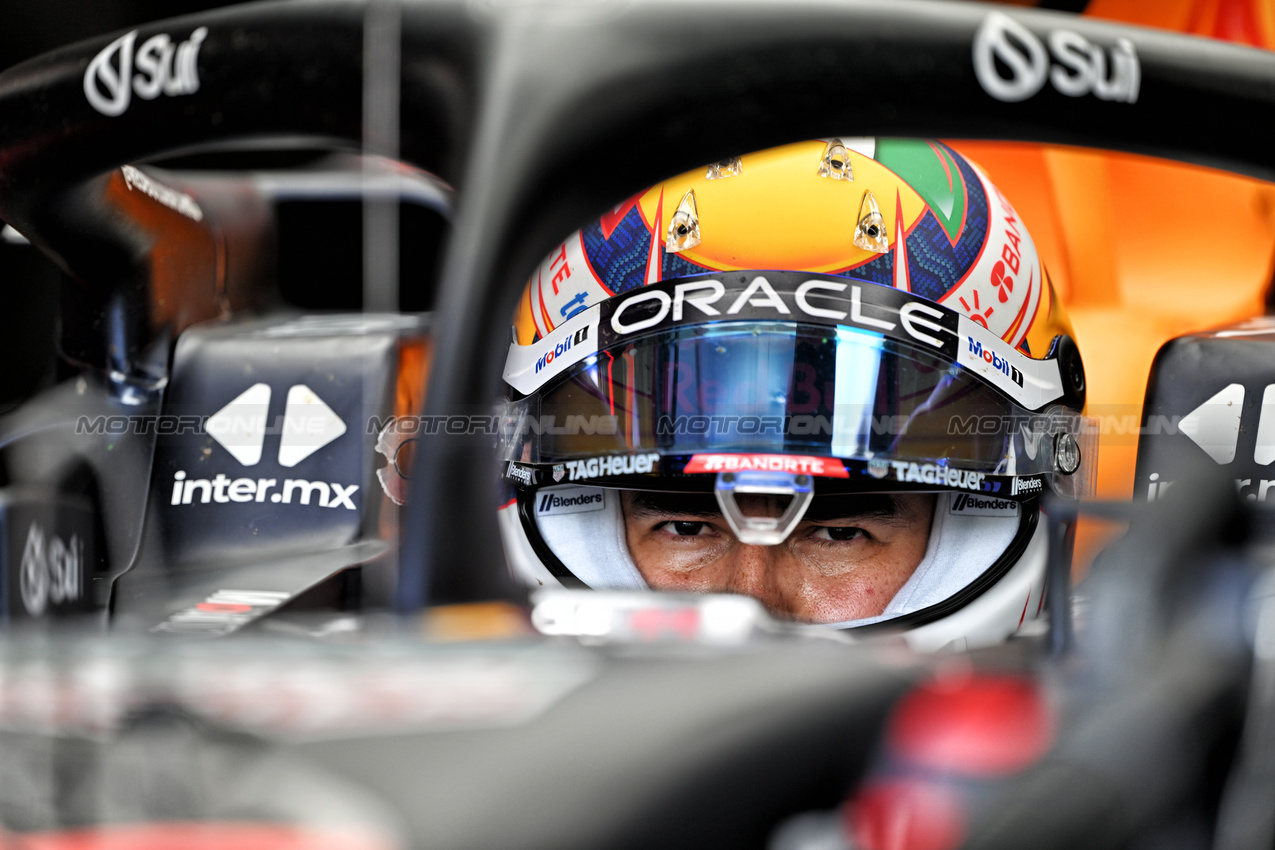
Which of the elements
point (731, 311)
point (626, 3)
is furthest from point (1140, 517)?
point (731, 311)

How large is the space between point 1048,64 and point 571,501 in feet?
2.29

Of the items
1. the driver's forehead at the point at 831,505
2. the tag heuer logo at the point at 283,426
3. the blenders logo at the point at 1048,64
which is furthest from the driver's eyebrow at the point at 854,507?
the blenders logo at the point at 1048,64

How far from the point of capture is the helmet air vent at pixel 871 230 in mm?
968

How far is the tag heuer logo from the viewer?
100cm

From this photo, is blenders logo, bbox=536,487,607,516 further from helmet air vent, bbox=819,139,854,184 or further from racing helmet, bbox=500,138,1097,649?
helmet air vent, bbox=819,139,854,184

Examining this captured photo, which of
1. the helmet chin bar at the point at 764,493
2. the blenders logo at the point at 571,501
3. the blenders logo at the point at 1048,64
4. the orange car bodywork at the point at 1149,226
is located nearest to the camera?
the blenders logo at the point at 1048,64

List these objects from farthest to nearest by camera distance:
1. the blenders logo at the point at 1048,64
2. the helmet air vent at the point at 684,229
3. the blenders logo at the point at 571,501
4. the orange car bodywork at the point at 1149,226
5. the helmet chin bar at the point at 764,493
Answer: the orange car bodywork at the point at 1149,226
the blenders logo at the point at 571,501
the helmet air vent at the point at 684,229
the helmet chin bar at the point at 764,493
the blenders logo at the point at 1048,64

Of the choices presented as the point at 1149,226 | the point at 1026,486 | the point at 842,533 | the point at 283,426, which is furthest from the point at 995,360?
the point at 1149,226

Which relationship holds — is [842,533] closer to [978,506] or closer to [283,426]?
[978,506]

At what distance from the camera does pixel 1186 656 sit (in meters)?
0.36

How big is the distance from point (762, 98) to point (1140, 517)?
22 cm

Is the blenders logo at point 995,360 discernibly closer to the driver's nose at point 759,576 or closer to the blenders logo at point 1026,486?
the blenders logo at point 1026,486

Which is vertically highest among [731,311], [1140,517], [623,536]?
[731,311]

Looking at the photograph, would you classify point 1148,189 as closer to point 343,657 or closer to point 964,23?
point 964,23
